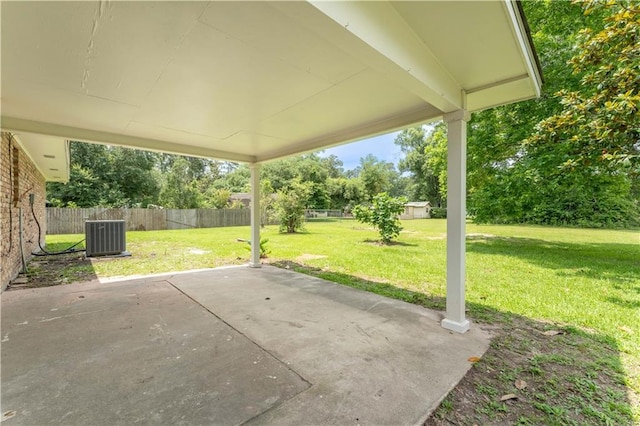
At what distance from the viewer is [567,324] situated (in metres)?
3.37

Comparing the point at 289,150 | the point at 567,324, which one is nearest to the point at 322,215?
the point at 289,150

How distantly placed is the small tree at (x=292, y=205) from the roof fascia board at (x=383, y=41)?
11701mm

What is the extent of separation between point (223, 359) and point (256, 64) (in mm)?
2527

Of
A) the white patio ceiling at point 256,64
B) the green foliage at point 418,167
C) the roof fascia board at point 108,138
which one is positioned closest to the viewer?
the white patio ceiling at point 256,64

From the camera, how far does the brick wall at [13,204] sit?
4.27 metres

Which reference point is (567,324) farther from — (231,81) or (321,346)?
(231,81)

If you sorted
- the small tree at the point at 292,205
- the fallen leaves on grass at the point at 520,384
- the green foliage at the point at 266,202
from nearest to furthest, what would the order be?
the fallen leaves on grass at the point at 520,384 → the small tree at the point at 292,205 → the green foliage at the point at 266,202

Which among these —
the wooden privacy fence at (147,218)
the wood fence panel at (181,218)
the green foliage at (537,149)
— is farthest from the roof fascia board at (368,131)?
the wood fence panel at (181,218)

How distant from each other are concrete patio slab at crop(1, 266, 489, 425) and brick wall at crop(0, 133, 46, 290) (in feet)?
2.70

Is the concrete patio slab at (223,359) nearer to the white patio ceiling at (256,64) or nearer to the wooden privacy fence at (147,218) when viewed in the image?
the white patio ceiling at (256,64)

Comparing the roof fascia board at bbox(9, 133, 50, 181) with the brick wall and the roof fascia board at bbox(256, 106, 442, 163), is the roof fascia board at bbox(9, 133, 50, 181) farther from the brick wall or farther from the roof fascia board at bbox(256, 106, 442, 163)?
the roof fascia board at bbox(256, 106, 442, 163)

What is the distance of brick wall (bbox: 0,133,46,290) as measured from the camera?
168 inches

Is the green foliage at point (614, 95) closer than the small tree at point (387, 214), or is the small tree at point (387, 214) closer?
the green foliage at point (614, 95)

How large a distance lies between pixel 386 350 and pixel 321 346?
613 millimetres
